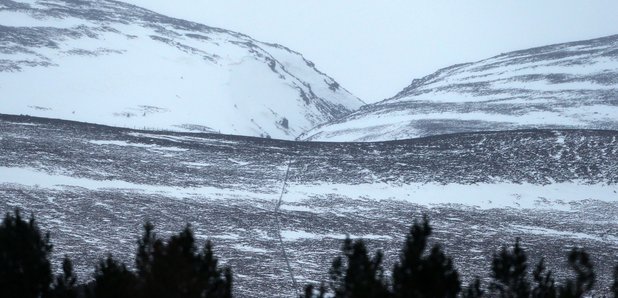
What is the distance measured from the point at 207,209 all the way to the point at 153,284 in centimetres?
2190

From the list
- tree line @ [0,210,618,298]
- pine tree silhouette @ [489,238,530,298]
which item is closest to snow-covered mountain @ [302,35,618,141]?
pine tree silhouette @ [489,238,530,298]

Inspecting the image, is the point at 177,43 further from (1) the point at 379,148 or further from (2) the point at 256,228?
(2) the point at 256,228

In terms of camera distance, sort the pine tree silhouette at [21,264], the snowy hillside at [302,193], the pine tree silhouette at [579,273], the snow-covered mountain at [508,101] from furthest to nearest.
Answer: the snow-covered mountain at [508,101] → the snowy hillside at [302,193] → the pine tree silhouette at [21,264] → the pine tree silhouette at [579,273]

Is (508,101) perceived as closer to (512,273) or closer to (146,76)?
(146,76)

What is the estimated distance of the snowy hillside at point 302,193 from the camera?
29.8 m

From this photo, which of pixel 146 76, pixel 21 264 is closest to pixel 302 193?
pixel 21 264

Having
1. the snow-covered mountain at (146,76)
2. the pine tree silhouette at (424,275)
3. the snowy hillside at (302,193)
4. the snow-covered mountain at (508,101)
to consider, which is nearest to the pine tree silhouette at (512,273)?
the pine tree silhouette at (424,275)

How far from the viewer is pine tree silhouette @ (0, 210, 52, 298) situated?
50.4ft

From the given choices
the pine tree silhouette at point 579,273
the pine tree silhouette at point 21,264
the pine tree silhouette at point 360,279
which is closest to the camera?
the pine tree silhouette at point 579,273

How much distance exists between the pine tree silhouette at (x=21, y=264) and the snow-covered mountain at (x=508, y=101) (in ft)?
156

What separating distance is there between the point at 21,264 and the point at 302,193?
2508cm

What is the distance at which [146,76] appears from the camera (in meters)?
78.8

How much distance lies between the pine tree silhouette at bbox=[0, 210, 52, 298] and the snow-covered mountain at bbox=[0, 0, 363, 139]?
47.2 metres

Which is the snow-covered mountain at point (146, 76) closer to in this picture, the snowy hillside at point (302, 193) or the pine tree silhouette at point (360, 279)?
the snowy hillside at point (302, 193)
